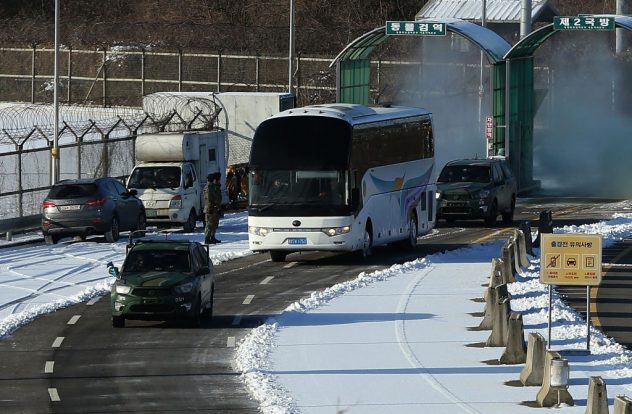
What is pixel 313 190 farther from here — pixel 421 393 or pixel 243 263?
pixel 421 393

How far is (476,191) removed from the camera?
47781 millimetres

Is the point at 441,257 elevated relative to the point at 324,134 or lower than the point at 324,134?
lower

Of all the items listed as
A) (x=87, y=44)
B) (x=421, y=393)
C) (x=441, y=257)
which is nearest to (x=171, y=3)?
(x=87, y=44)

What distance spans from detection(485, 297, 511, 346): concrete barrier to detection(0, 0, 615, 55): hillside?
2332 inches

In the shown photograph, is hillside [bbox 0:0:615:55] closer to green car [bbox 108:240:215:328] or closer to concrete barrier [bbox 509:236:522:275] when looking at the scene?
concrete barrier [bbox 509:236:522:275]

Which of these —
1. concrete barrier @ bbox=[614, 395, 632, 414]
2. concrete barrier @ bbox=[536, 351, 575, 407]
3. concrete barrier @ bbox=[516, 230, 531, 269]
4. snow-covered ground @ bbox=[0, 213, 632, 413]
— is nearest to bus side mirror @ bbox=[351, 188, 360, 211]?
snow-covered ground @ bbox=[0, 213, 632, 413]

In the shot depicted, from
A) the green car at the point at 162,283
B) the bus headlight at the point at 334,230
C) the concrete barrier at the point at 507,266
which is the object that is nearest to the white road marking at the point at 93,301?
the green car at the point at 162,283

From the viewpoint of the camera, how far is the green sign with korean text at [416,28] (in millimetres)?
55875

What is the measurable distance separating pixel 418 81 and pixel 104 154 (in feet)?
111

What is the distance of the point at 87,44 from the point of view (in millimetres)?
85750

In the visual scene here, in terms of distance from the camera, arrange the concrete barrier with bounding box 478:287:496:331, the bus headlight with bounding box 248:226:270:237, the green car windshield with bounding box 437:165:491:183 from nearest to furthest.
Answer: the concrete barrier with bounding box 478:287:496:331, the bus headlight with bounding box 248:226:270:237, the green car windshield with bounding box 437:165:491:183

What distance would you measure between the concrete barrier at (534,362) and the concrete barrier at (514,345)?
162cm

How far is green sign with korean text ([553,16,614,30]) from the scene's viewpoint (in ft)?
180

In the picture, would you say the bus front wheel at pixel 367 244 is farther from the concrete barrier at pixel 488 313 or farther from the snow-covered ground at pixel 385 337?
the concrete barrier at pixel 488 313
